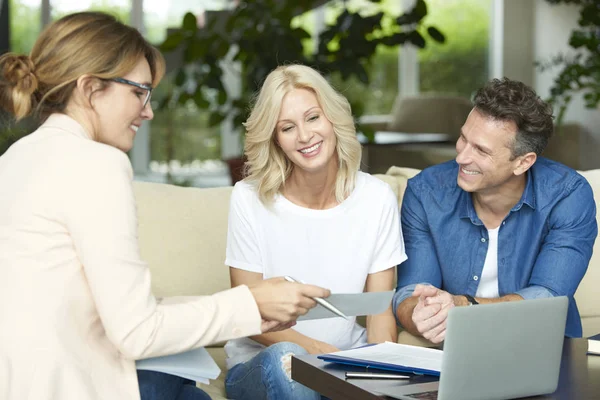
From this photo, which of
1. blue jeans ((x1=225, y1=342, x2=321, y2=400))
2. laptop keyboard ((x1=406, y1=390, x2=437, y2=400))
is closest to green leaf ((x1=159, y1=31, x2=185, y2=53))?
blue jeans ((x1=225, y1=342, x2=321, y2=400))

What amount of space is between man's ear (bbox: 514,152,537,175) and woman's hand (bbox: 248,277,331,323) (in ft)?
3.22

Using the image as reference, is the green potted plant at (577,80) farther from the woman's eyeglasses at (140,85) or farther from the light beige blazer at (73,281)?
the light beige blazer at (73,281)

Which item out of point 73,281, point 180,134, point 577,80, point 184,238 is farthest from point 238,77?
point 73,281

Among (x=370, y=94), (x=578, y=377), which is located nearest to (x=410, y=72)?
(x=370, y=94)

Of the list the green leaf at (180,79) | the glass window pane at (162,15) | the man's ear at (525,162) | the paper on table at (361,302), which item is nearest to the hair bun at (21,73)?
the paper on table at (361,302)

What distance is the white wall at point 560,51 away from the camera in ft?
22.2

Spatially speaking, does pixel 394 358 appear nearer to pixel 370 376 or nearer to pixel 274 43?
pixel 370 376

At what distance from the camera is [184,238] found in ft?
8.58

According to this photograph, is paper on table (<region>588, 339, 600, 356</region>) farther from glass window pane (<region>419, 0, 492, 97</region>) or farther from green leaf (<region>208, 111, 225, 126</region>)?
glass window pane (<region>419, 0, 492, 97</region>)

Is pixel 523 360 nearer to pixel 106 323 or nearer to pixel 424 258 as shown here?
pixel 106 323

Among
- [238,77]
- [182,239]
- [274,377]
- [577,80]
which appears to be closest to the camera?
[274,377]

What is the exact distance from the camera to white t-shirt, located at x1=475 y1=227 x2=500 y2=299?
2377 millimetres

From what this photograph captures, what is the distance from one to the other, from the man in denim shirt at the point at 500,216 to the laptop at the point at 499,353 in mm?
660

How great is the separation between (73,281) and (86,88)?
0.33 meters
